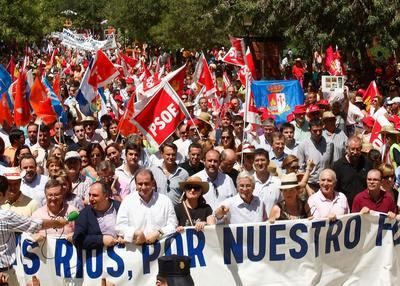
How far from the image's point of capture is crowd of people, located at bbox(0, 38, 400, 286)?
9.08m

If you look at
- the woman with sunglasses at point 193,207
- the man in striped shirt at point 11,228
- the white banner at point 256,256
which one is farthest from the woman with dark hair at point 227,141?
the man in striped shirt at point 11,228

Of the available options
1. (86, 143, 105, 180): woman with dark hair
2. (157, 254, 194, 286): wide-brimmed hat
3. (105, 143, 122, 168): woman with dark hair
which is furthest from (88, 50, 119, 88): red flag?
(157, 254, 194, 286): wide-brimmed hat

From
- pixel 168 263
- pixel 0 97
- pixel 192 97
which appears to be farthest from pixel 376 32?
pixel 168 263

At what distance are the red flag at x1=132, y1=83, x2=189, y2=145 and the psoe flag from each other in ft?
12.9

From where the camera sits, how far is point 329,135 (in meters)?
12.6

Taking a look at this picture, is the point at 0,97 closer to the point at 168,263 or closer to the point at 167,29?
the point at 168,263

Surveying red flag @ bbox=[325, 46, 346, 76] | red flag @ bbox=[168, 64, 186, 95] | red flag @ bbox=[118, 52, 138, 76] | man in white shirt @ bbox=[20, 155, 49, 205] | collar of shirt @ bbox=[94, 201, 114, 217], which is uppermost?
red flag @ bbox=[118, 52, 138, 76]

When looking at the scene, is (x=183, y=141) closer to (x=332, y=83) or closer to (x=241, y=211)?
(x=241, y=211)

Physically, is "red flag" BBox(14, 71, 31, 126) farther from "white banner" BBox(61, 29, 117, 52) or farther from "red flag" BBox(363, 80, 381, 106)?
"white banner" BBox(61, 29, 117, 52)

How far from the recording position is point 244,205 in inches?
374

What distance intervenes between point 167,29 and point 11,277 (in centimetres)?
3723

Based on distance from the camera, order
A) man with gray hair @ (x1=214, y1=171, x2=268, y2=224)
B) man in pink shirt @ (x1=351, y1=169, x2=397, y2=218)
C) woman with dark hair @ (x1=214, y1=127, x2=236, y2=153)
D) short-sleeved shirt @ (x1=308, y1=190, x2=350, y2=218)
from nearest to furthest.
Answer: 1. man with gray hair @ (x1=214, y1=171, x2=268, y2=224)
2. short-sleeved shirt @ (x1=308, y1=190, x2=350, y2=218)
3. man in pink shirt @ (x1=351, y1=169, x2=397, y2=218)
4. woman with dark hair @ (x1=214, y1=127, x2=236, y2=153)

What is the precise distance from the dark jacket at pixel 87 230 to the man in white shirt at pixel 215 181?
1.65 metres

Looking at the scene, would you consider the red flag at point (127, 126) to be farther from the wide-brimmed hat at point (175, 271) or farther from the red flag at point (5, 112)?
the wide-brimmed hat at point (175, 271)
